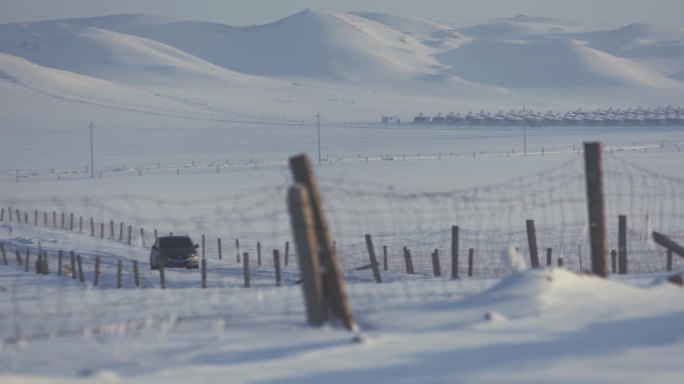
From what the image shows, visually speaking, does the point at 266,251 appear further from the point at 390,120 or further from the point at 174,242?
the point at 390,120

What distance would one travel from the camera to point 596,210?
32.6 feet

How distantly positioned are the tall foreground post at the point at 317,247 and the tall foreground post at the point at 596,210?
263cm

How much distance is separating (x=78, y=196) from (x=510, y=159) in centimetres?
3440

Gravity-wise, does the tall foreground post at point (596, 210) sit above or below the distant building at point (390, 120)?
below

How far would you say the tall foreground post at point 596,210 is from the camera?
9.88 meters

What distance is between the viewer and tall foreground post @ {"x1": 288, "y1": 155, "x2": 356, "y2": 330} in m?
7.93

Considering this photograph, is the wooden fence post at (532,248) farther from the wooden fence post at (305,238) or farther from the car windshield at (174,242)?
the car windshield at (174,242)

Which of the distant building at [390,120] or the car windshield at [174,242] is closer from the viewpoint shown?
the car windshield at [174,242]

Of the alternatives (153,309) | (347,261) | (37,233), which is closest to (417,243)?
(347,261)

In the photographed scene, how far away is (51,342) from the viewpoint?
829cm

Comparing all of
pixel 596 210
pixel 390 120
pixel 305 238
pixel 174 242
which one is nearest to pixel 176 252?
pixel 174 242

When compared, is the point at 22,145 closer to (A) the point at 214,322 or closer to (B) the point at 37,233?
(B) the point at 37,233

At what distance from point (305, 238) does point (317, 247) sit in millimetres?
217

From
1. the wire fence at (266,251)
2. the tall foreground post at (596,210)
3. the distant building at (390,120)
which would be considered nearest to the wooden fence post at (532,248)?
the wire fence at (266,251)
